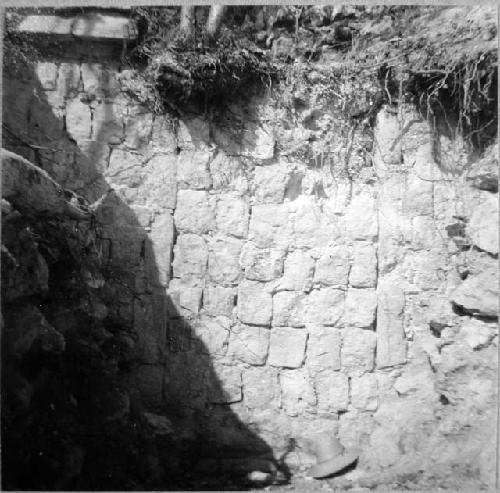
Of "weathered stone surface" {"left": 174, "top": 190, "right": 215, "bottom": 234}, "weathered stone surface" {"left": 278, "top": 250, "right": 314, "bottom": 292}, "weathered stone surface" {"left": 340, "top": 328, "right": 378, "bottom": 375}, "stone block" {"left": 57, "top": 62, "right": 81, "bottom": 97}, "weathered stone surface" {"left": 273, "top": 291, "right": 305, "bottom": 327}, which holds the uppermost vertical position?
"stone block" {"left": 57, "top": 62, "right": 81, "bottom": 97}

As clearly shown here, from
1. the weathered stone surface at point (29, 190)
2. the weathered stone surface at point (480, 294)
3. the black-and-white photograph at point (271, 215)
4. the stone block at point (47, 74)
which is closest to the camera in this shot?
the weathered stone surface at point (29, 190)

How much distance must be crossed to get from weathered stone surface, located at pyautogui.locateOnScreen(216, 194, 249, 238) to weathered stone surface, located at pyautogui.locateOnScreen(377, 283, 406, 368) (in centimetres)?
100

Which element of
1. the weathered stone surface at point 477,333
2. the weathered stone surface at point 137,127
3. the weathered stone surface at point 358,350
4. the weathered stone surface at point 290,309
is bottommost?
the weathered stone surface at point 358,350

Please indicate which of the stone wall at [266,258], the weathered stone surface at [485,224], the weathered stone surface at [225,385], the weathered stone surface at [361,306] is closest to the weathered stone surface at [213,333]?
the stone wall at [266,258]

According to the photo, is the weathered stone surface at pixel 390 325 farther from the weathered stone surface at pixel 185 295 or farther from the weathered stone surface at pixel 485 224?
the weathered stone surface at pixel 185 295

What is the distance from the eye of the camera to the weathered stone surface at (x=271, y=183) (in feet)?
9.70

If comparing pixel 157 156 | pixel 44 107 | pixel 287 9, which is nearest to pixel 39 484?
pixel 157 156

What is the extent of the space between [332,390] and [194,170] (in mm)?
1715

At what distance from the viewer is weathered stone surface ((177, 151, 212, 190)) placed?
2.96m

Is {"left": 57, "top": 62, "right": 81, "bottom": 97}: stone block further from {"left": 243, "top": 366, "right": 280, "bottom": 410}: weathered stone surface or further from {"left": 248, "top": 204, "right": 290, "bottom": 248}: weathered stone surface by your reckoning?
{"left": 243, "top": 366, "right": 280, "bottom": 410}: weathered stone surface

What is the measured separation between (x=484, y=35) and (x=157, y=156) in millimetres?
2081

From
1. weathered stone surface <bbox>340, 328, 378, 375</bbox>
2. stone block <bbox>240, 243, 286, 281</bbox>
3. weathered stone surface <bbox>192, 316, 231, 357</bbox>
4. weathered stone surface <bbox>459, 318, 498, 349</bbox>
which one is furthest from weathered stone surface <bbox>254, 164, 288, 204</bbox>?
weathered stone surface <bbox>459, 318, 498, 349</bbox>

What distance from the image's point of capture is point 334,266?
9.60 ft

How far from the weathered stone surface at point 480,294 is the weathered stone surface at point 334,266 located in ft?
2.24
